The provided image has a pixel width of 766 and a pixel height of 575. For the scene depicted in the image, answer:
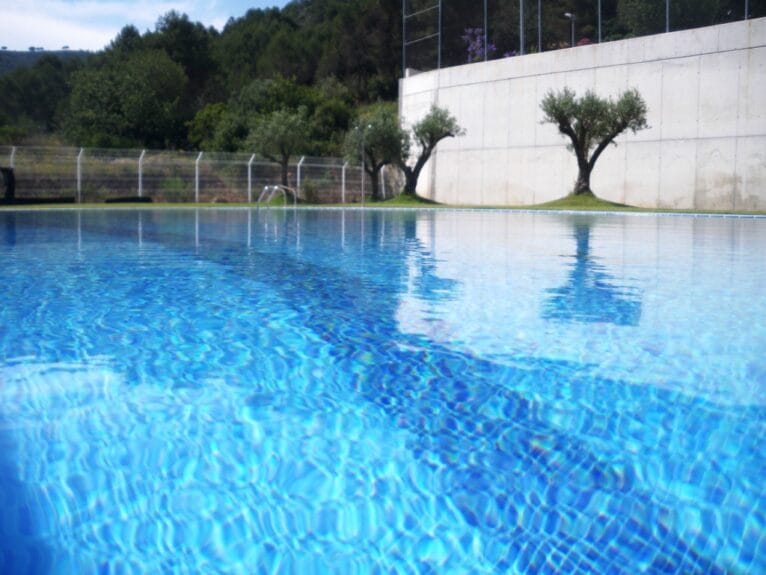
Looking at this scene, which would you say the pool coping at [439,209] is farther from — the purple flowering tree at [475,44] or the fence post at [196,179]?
the purple flowering tree at [475,44]

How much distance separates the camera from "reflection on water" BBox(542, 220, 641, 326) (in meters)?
4.40

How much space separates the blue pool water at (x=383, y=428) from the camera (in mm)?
1789

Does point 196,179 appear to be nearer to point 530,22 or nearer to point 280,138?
point 280,138

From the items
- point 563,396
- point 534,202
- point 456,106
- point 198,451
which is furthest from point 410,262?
point 456,106

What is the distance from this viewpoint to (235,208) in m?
21.9

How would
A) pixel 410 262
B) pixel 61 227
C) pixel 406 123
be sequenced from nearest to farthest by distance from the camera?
1. pixel 410 262
2. pixel 61 227
3. pixel 406 123

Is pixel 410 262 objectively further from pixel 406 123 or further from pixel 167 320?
pixel 406 123

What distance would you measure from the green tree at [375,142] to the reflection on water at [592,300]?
20.8 m

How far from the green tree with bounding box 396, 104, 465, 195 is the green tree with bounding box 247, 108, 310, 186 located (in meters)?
3.75

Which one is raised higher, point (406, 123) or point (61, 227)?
point (406, 123)

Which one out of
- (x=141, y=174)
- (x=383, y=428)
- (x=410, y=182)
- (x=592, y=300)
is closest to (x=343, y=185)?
(x=410, y=182)

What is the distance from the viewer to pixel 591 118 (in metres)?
22.1

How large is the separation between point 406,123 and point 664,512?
97.5 ft

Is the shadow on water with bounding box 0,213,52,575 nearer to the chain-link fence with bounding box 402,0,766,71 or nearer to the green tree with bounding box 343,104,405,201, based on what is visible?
the chain-link fence with bounding box 402,0,766,71
